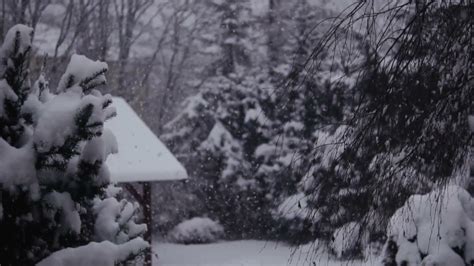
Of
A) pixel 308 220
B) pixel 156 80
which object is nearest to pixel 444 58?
pixel 308 220

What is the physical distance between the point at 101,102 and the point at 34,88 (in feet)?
1.88

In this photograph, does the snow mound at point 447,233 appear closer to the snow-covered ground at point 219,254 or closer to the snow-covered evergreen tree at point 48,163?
the snow-covered evergreen tree at point 48,163

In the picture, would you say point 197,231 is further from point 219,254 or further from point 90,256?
point 90,256

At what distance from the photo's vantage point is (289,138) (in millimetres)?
19047

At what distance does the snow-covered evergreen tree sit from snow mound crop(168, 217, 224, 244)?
15.9m

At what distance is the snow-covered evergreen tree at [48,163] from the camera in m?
2.83

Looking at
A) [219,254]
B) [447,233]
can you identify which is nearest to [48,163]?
[447,233]

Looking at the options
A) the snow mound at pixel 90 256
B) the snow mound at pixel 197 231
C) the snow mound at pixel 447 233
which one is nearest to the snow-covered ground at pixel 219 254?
the snow mound at pixel 197 231

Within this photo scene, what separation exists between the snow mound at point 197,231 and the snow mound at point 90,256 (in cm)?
1597

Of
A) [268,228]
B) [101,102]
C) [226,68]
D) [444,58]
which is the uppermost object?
[226,68]

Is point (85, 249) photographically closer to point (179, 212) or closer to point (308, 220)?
point (308, 220)

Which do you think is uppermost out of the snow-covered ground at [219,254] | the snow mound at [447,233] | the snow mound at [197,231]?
the snow mound at [447,233]

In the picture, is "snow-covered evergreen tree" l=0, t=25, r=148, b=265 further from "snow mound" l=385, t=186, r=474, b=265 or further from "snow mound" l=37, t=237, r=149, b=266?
"snow mound" l=385, t=186, r=474, b=265

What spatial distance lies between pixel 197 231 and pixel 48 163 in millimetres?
16235
